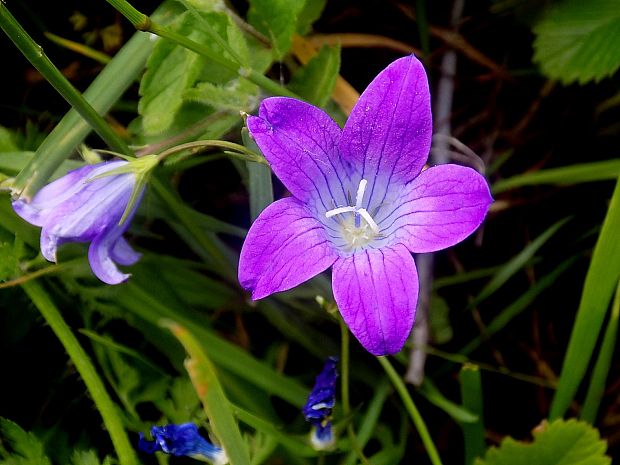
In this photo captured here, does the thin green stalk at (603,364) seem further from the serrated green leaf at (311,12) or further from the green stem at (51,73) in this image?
the green stem at (51,73)

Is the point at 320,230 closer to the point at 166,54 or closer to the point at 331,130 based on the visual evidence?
the point at 331,130

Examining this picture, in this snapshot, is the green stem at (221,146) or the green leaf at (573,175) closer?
the green stem at (221,146)

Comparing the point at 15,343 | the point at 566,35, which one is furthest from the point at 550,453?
the point at 15,343

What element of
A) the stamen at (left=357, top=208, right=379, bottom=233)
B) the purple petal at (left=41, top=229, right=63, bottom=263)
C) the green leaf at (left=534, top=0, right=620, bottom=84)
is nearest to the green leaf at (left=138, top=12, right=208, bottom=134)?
the purple petal at (left=41, top=229, right=63, bottom=263)

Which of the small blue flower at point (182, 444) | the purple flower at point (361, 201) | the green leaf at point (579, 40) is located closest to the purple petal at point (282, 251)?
the purple flower at point (361, 201)

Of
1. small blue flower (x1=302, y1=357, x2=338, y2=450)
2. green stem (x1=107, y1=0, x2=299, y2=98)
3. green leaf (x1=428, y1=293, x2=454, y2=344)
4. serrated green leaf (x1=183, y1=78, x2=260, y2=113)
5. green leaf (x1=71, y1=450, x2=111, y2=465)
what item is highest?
serrated green leaf (x1=183, y1=78, x2=260, y2=113)

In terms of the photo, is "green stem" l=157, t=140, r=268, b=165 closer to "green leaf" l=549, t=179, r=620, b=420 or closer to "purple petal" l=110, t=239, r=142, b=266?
"purple petal" l=110, t=239, r=142, b=266
